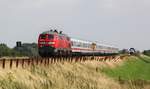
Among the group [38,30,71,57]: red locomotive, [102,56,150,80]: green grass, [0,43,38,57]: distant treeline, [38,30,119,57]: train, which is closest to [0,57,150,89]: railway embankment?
[38,30,71,57]: red locomotive

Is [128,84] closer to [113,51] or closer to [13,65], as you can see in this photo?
[13,65]

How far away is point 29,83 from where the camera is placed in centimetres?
2872

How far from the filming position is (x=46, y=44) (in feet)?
162

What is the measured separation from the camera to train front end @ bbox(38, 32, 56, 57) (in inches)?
1911

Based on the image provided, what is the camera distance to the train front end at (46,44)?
48.5 metres

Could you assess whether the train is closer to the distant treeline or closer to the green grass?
the distant treeline

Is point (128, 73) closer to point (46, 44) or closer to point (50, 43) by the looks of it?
point (50, 43)

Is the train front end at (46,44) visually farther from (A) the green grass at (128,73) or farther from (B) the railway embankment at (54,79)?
(A) the green grass at (128,73)

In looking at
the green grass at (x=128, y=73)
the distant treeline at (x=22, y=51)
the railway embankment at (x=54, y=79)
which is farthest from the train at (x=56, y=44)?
the green grass at (x=128, y=73)

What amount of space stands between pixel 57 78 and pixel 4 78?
9.20 meters

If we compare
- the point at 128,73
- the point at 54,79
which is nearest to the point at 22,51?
the point at 128,73

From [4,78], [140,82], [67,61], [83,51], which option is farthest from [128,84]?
[83,51]

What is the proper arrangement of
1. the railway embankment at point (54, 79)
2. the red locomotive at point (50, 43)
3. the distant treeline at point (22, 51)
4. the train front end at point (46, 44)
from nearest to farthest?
the railway embankment at point (54, 79)
the train front end at point (46, 44)
the red locomotive at point (50, 43)
the distant treeline at point (22, 51)

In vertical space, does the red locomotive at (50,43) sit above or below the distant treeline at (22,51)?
above
